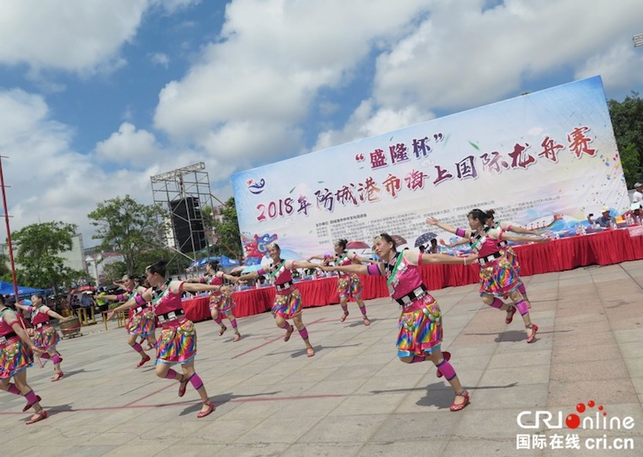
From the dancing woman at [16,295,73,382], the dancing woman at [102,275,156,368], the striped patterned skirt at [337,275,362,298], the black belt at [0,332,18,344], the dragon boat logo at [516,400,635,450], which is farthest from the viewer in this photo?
the striped patterned skirt at [337,275,362,298]

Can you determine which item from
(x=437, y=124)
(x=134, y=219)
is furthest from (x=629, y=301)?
(x=134, y=219)

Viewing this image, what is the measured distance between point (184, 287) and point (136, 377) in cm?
403

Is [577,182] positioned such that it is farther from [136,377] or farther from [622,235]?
[136,377]

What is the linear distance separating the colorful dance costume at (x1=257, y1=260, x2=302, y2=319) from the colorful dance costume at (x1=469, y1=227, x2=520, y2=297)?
2950mm

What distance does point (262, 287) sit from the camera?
1645 cm

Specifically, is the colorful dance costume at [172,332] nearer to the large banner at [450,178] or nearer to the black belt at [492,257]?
the black belt at [492,257]

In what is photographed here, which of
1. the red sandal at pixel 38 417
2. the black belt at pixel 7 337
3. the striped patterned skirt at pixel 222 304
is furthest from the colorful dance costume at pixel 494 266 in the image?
the striped patterned skirt at pixel 222 304

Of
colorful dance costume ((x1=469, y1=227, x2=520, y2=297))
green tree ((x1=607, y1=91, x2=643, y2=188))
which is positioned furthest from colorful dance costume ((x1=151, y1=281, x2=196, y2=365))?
green tree ((x1=607, y1=91, x2=643, y2=188))

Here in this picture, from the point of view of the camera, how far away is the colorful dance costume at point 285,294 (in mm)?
7895

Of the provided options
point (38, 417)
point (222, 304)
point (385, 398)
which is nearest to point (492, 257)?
point (385, 398)

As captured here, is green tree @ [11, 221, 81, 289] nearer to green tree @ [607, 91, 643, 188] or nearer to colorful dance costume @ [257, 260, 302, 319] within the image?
colorful dance costume @ [257, 260, 302, 319]

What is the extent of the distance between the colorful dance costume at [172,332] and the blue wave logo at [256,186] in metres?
13.9

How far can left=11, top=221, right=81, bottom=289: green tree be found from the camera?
2917 cm

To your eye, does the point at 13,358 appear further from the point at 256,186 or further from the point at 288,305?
the point at 256,186
